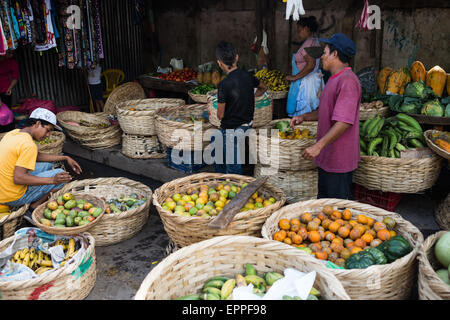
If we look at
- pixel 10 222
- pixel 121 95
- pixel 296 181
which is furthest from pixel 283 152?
pixel 121 95

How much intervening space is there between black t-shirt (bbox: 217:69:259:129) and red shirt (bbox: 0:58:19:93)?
4451mm

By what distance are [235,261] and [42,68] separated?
7788 millimetres

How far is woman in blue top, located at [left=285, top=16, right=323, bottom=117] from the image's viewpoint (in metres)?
5.48

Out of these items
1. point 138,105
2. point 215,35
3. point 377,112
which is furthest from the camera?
point 215,35

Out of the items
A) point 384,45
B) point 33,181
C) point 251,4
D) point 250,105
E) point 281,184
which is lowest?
point 281,184

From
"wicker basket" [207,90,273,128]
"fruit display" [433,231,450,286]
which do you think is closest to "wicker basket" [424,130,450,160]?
"fruit display" [433,231,450,286]

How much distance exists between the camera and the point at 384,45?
570cm

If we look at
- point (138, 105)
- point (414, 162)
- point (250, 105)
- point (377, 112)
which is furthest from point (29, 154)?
point (377, 112)

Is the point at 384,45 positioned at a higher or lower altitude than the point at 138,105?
higher

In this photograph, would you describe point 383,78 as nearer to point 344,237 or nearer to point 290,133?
point 290,133

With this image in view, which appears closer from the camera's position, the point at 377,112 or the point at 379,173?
the point at 379,173

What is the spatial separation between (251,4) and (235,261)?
586cm

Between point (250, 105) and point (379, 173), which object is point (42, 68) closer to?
point (250, 105)

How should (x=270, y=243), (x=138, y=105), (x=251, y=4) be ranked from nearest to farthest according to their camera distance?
(x=270, y=243) < (x=138, y=105) < (x=251, y=4)
